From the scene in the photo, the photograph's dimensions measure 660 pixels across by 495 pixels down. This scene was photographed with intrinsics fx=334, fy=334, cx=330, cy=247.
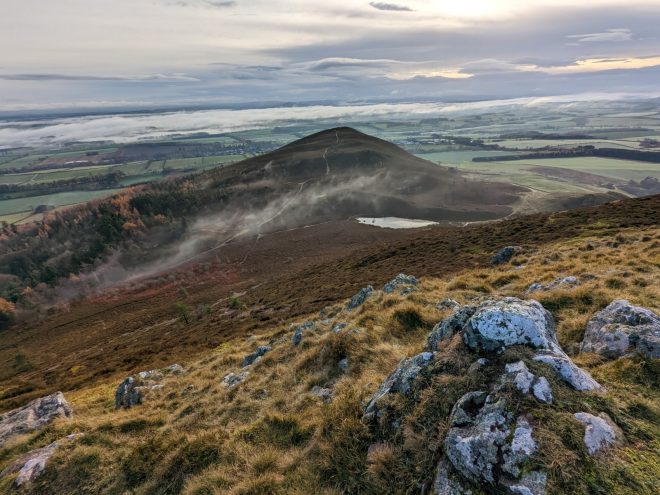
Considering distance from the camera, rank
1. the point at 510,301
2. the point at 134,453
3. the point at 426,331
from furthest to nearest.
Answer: the point at 426,331 → the point at 134,453 → the point at 510,301

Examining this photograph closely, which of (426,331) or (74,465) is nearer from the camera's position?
(74,465)

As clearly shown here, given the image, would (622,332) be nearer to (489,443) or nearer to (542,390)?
(542,390)

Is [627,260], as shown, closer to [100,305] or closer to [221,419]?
[221,419]

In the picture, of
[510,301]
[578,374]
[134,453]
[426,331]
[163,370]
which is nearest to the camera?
[578,374]

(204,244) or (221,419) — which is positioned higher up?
(221,419)

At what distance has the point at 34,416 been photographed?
15477 mm

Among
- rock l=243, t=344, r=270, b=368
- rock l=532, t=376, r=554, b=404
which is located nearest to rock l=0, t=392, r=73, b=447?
rock l=243, t=344, r=270, b=368

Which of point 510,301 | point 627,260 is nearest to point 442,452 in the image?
point 510,301

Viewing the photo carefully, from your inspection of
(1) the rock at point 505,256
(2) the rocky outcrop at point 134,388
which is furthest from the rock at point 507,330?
(1) the rock at point 505,256

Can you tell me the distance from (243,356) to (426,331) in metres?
12.0

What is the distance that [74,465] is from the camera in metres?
10.2

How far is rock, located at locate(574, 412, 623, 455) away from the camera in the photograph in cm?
532

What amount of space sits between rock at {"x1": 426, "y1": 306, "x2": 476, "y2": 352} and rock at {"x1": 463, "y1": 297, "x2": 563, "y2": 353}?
0.83 meters

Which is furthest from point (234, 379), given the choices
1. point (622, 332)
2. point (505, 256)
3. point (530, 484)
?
point (505, 256)
